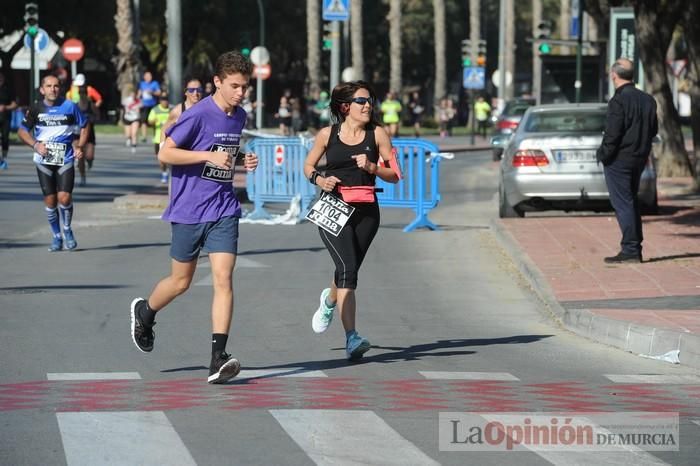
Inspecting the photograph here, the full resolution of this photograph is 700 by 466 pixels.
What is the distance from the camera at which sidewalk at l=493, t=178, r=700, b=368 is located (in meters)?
10.7

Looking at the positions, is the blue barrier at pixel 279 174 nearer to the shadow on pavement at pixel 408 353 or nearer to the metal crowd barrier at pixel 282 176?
the metal crowd barrier at pixel 282 176

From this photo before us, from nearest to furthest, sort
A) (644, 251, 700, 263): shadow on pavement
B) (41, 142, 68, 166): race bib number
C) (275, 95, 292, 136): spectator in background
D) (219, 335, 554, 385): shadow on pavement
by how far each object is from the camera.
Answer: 1. (219, 335, 554, 385): shadow on pavement
2. (644, 251, 700, 263): shadow on pavement
3. (41, 142, 68, 166): race bib number
4. (275, 95, 292, 136): spectator in background

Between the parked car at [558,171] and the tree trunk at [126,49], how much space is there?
37828 millimetres

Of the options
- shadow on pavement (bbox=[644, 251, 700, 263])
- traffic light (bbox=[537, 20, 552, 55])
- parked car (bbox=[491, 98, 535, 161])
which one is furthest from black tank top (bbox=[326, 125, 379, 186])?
traffic light (bbox=[537, 20, 552, 55])

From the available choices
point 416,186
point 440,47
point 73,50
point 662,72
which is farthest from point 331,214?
point 440,47

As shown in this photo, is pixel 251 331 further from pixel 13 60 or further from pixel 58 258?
pixel 13 60

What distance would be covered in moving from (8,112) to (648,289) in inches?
852

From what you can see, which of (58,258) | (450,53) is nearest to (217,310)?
(58,258)

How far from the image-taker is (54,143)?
16.4 m

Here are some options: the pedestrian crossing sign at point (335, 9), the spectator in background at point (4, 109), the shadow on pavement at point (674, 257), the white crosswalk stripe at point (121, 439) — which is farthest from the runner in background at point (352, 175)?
the spectator in background at point (4, 109)

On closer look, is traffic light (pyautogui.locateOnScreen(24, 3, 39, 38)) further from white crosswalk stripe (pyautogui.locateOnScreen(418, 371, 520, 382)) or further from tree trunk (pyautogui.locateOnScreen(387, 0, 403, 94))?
white crosswalk stripe (pyautogui.locateOnScreen(418, 371, 520, 382))

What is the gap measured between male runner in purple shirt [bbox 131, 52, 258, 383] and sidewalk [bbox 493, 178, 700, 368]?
3093 millimetres

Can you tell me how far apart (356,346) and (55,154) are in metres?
7.46

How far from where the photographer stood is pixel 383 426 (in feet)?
24.7
